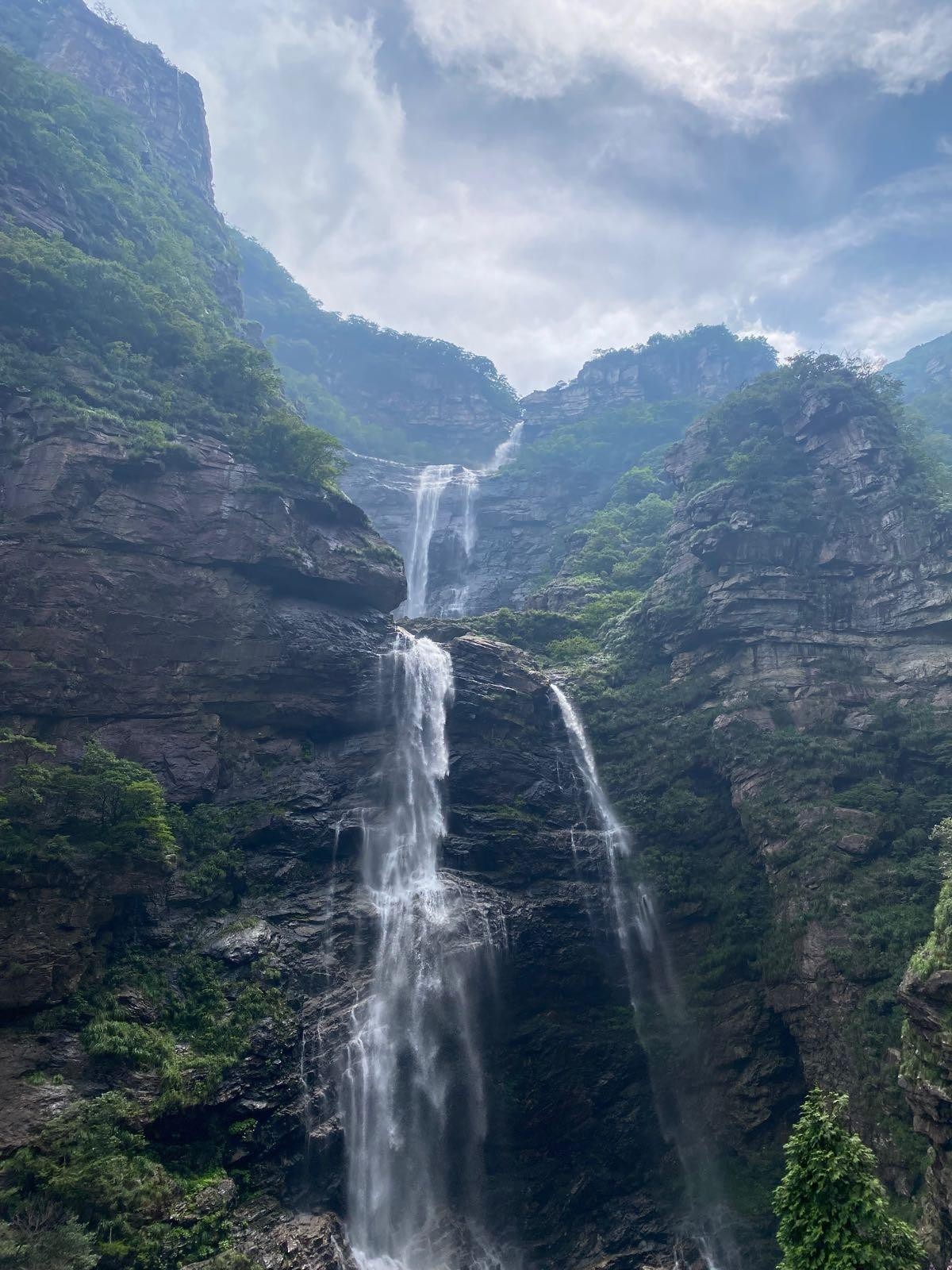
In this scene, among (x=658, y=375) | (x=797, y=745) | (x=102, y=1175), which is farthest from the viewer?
(x=658, y=375)

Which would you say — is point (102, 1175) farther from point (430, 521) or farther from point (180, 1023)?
point (430, 521)

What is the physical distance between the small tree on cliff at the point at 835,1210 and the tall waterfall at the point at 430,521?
140 ft

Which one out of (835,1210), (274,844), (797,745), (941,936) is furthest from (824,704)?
(274,844)

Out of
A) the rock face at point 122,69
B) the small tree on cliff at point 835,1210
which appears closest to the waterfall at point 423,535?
the rock face at point 122,69

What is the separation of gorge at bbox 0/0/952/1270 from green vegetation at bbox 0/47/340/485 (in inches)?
10.0

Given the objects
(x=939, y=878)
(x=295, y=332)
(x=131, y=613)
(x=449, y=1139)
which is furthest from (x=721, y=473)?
(x=295, y=332)

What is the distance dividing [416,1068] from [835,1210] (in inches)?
512

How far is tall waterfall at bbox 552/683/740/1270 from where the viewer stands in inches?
826

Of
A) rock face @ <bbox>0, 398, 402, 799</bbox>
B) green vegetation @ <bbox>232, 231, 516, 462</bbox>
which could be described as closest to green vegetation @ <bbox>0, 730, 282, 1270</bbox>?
rock face @ <bbox>0, 398, 402, 799</bbox>

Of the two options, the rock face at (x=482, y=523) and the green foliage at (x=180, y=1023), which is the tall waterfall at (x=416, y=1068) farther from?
the rock face at (x=482, y=523)

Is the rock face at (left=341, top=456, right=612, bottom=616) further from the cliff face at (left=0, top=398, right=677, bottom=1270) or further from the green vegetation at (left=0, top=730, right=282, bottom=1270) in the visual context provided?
the green vegetation at (left=0, top=730, right=282, bottom=1270)

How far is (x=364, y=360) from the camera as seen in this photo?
85312 mm

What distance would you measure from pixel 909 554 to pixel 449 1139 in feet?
103

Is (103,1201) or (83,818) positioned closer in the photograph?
(103,1201)
